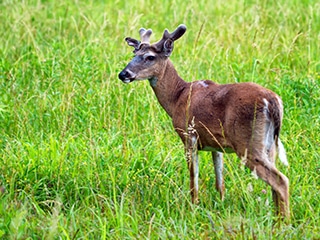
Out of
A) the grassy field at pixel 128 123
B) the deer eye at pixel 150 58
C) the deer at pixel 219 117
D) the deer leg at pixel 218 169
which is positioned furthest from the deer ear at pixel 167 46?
the deer leg at pixel 218 169

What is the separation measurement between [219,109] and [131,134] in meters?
1.33

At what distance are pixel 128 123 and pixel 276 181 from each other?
6.71 ft

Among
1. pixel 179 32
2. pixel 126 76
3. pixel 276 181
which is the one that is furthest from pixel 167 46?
pixel 276 181

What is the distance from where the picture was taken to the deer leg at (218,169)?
5596mm

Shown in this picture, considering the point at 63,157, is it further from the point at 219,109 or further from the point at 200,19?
the point at 200,19

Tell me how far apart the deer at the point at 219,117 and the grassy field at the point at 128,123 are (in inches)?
6.0

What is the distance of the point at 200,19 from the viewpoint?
30.1 feet

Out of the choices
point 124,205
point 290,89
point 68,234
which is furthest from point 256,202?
point 290,89

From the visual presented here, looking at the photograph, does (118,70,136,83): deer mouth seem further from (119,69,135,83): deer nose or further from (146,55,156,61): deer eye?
(146,55,156,61): deer eye

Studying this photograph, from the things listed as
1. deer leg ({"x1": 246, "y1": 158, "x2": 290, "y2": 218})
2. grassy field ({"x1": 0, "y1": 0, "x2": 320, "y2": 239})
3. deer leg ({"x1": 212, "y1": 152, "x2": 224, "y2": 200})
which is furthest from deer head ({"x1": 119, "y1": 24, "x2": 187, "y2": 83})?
deer leg ({"x1": 246, "y1": 158, "x2": 290, "y2": 218})

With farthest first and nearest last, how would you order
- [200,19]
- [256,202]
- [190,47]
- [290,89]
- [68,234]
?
[200,19], [190,47], [290,89], [256,202], [68,234]

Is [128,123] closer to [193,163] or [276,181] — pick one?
[193,163]

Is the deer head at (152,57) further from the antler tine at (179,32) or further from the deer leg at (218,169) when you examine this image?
the deer leg at (218,169)

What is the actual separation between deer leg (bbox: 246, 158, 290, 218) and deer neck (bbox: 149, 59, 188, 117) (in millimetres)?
1150
